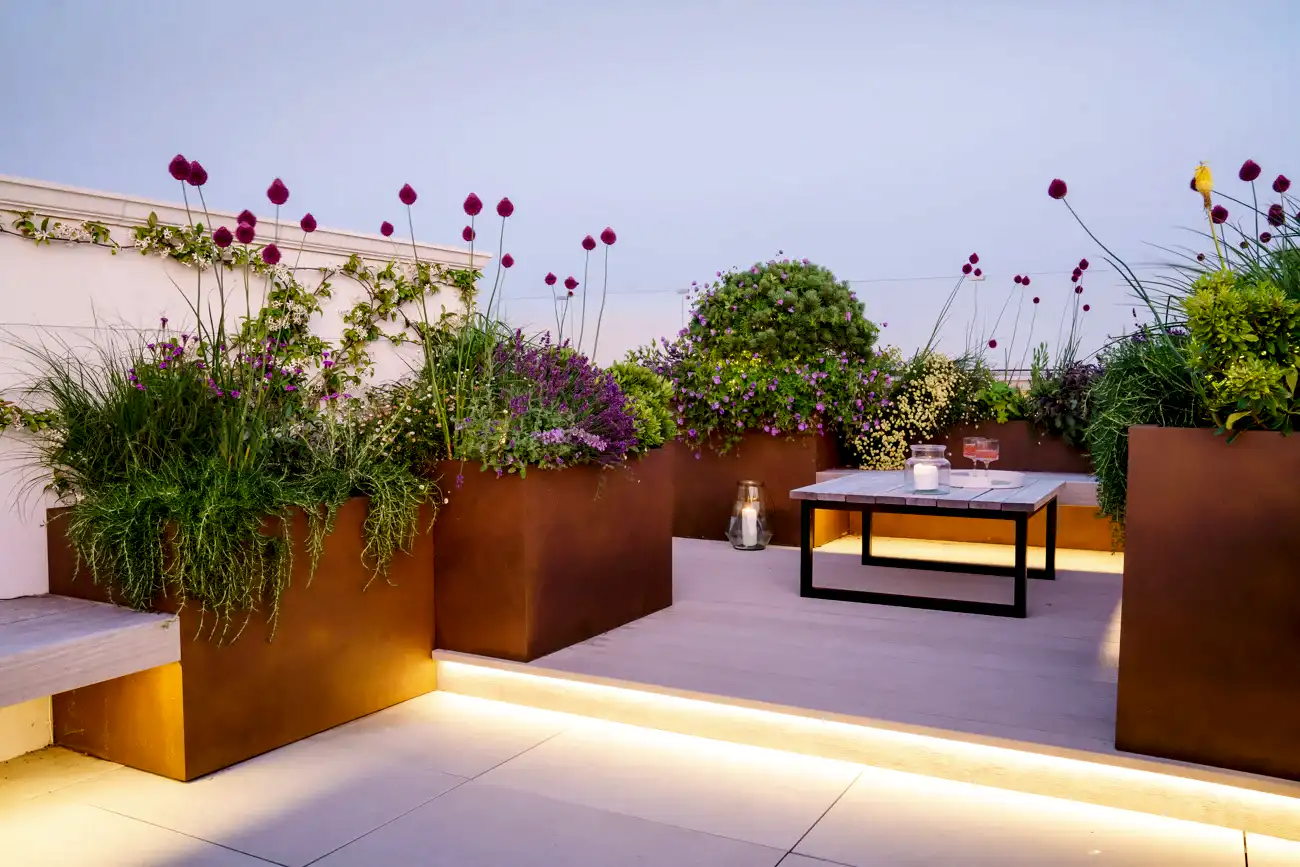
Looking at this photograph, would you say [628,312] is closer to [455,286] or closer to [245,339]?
[455,286]

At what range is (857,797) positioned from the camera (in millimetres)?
2488

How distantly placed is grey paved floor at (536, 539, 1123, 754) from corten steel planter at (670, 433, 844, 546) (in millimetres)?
1061

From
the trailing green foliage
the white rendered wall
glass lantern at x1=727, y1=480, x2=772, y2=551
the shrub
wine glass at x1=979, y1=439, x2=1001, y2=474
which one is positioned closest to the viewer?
the trailing green foliage

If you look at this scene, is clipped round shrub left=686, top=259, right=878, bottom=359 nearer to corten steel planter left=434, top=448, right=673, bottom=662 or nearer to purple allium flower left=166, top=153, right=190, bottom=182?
corten steel planter left=434, top=448, right=673, bottom=662

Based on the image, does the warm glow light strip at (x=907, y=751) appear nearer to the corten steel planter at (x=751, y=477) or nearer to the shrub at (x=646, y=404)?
the shrub at (x=646, y=404)

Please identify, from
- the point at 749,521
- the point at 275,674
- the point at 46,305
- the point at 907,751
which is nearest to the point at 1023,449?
the point at 749,521

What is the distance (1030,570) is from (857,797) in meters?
3.04

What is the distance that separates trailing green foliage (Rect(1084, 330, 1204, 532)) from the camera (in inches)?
95.7

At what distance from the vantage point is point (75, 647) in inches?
93.4

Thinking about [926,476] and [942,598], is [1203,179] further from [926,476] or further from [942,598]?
[942,598]

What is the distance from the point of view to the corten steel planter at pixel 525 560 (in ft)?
10.7

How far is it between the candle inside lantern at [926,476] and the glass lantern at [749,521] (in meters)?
1.48

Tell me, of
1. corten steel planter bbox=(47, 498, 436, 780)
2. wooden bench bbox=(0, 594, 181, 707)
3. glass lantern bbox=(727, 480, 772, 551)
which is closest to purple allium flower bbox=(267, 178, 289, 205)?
corten steel planter bbox=(47, 498, 436, 780)

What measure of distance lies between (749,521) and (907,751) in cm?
313
